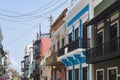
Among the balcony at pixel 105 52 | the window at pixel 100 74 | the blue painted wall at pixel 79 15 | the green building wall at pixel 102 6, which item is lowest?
the window at pixel 100 74

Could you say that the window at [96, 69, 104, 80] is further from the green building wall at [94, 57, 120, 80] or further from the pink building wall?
the pink building wall

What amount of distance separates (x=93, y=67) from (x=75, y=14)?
21.4 feet

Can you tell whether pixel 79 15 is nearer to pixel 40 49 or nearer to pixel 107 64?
pixel 107 64

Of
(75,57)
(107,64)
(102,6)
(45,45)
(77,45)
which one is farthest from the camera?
(45,45)

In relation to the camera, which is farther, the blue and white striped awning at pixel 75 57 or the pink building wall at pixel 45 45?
the pink building wall at pixel 45 45

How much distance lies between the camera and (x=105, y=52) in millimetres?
19844

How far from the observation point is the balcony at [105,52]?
18350 mm

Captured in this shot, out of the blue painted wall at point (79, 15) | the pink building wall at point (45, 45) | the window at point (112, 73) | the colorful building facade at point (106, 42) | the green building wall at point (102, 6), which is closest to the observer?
the colorful building facade at point (106, 42)

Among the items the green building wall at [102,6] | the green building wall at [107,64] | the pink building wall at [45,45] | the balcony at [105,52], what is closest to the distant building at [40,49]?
the pink building wall at [45,45]

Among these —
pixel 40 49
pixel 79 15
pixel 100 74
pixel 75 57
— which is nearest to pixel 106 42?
pixel 100 74

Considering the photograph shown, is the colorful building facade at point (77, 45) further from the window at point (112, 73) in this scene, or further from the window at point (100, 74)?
the window at point (112, 73)

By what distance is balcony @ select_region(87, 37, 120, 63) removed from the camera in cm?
1835

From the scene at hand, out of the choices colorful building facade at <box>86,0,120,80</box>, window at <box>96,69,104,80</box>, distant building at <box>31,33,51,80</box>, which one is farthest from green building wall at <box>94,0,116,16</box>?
distant building at <box>31,33,51,80</box>

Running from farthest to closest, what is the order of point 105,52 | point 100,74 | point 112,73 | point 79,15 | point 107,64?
point 79,15, point 100,74, point 107,64, point 112,73, point 105,52
